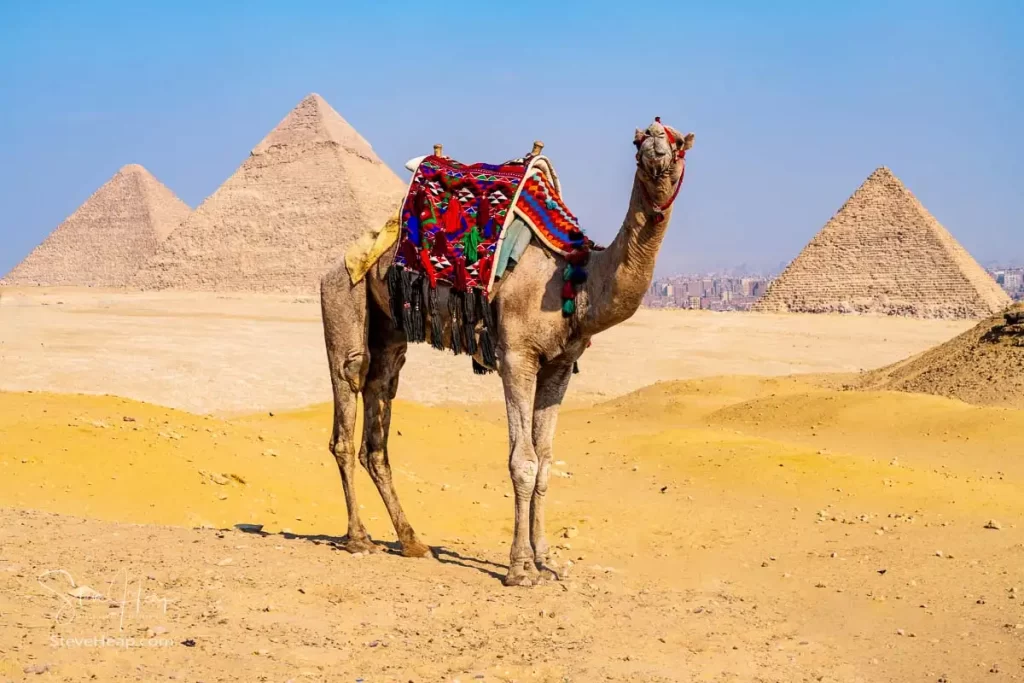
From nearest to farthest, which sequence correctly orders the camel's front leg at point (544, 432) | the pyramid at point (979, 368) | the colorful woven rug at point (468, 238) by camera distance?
the colorful woven rug at point (468, 238)
the camel's front leg at point (544, 432)
the pyramid at point (979, 368)

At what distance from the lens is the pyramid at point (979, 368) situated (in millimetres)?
16422

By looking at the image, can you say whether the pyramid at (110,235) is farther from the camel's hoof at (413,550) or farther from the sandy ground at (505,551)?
the camel's hoof at (413,550)

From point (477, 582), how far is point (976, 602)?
2.74 meters

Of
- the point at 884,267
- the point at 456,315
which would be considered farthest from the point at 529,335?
the point at 884,267

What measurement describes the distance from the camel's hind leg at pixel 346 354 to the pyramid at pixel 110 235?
462 ft

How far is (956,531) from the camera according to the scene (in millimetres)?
7695

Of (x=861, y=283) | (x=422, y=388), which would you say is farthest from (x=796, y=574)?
(x=861, y=283)

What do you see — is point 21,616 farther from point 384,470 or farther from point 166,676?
point 384,470

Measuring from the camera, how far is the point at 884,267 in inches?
3991

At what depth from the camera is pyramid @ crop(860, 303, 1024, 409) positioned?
53.9 ft

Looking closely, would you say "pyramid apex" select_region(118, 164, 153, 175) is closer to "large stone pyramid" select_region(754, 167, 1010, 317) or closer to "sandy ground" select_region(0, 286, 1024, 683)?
"large stone pyramid" select_region(754, 167, 1010, 317)

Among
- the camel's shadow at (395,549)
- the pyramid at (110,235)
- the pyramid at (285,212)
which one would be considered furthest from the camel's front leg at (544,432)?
the pyramid at (110,235)

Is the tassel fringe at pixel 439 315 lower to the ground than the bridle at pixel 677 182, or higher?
lower

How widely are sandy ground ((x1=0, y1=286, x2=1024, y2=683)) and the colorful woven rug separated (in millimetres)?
1461
